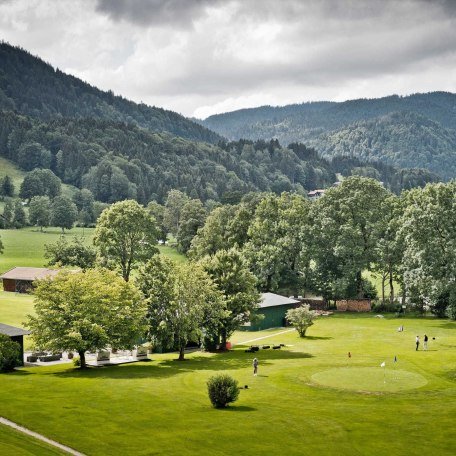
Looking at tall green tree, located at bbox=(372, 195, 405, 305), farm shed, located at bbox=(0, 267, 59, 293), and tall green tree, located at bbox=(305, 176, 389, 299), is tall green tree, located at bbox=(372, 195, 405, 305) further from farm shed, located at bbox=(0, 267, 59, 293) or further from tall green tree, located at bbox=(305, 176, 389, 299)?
farm shed, located at bbox=(0, 267, 59, 293)

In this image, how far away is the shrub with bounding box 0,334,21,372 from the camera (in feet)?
189

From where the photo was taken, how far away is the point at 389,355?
66.7 meters

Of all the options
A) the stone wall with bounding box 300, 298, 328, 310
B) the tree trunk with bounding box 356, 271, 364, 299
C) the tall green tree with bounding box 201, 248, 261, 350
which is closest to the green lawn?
the stone wall with bounding box 300, 298, 328, 310

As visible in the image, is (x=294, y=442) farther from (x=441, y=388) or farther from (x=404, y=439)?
(x=441, y=388)

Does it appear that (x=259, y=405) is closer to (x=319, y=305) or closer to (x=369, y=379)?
(x=369, y=379)

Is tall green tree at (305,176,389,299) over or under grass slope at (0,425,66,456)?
over

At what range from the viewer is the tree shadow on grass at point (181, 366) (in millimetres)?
57844

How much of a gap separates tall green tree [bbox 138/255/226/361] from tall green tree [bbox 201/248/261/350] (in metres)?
2.81

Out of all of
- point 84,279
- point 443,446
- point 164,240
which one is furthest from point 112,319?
point 164,240

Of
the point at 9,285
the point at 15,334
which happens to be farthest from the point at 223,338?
the point at 9,285

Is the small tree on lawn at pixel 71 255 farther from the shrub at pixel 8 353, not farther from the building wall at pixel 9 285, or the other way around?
the shrub at pixel 8 353

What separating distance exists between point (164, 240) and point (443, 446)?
496ft

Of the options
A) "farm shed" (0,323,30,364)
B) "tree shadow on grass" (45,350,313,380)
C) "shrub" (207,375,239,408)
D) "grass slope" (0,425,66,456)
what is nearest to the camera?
"grass slope" (0,425,66,456)

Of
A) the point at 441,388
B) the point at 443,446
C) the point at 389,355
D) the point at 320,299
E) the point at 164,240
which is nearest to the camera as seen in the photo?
the point at 443,446
